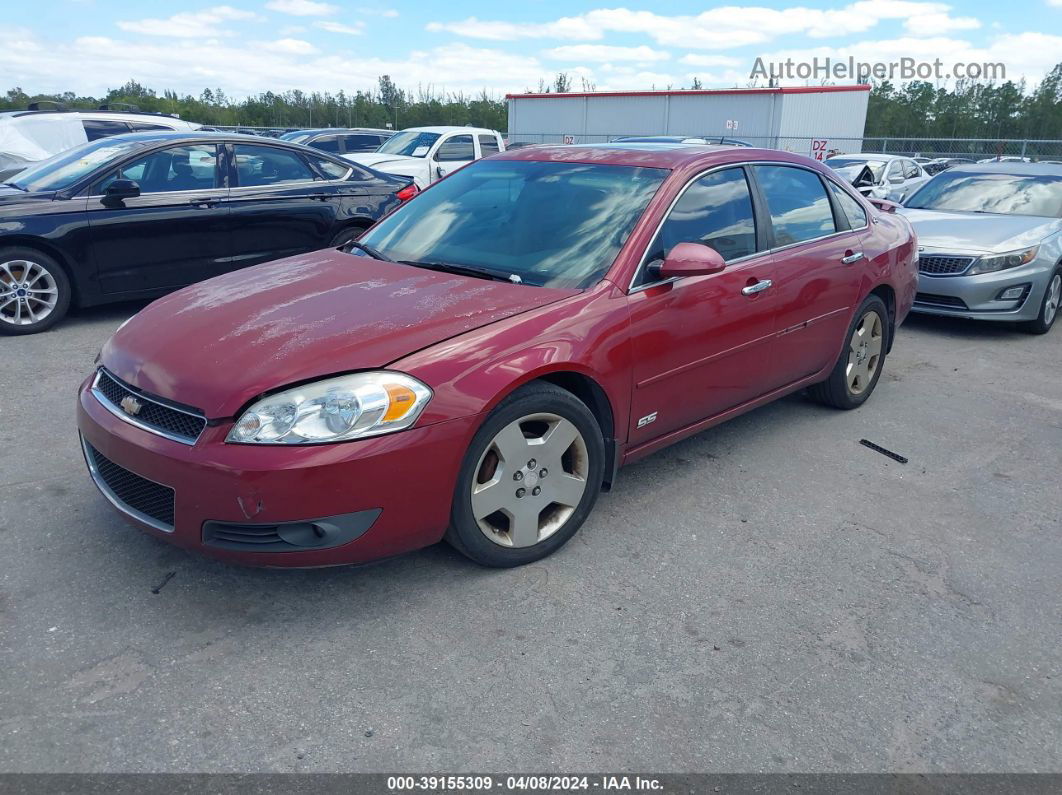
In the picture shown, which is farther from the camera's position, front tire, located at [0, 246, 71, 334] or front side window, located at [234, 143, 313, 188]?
front side window, located at [234, 143, 313, 188]

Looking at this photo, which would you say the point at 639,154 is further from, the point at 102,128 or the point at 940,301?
the point at 102,128

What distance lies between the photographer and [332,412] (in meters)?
2.92

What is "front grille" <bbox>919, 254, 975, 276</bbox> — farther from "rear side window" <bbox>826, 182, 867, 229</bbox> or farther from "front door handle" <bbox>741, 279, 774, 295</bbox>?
"front door handle" <bbox>741, 279, 774, 295</bbox>

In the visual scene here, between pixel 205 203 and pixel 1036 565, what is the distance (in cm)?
667

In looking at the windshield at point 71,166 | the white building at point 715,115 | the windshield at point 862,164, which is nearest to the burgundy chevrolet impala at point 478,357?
the windshield at point 71,166

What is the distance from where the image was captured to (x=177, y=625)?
3.04 meters

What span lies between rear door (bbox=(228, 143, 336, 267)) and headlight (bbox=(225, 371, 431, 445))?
5286 mm

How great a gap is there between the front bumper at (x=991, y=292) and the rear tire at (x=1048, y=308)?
97mm

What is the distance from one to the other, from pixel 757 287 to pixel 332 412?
2.36 m

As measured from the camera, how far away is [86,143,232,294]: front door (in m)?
7.03

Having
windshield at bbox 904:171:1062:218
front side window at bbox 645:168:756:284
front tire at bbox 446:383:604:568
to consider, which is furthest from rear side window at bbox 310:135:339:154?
front tire at bbox 446:383:604:568

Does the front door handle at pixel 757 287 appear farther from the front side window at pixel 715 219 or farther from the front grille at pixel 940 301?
Answer: the front grille at pixel 940 301

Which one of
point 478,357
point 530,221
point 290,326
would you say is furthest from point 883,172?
point 290,326
